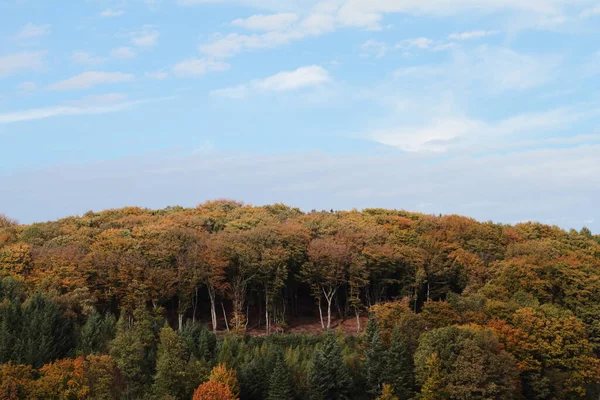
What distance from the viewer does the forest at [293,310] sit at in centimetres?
4741

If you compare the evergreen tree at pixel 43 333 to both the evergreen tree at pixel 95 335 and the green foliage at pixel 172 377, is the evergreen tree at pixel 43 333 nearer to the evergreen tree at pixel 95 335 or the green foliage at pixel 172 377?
the evergreen tree at pixel 95 335

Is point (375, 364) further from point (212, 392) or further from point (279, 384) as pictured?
point (212, 392)

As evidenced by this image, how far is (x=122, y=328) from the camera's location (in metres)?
51.1

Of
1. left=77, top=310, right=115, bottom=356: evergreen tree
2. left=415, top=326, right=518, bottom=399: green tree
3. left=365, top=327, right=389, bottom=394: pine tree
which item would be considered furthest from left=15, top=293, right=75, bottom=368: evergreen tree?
left=415, top=326, right=518, bottom=399: green tree

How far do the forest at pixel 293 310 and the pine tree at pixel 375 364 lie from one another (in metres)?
0.09

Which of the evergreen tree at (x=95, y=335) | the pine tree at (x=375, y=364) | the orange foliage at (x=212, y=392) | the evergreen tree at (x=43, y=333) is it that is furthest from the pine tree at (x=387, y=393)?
the evergreen tree at (x=43, y=333)

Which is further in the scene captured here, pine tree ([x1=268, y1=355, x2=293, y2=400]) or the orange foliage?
pine tree ([x1=268, y1=355, x2=293, y2=400])

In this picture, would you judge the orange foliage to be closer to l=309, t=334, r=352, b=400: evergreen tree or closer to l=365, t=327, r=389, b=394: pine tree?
l=309, t=334, r=352, b=400: evergreen tree

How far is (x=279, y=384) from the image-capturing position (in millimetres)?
46906

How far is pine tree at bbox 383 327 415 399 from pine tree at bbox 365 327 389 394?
1.48ft

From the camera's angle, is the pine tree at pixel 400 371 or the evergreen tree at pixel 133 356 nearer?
the evergreen tree at pixel 133 356

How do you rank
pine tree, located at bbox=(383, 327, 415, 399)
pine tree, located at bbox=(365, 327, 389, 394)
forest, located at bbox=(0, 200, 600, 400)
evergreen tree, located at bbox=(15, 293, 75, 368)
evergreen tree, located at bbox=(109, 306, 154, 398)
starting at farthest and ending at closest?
1. evergreen tree, located at bbox=(15, 293, 75, 368)
2. pine tree, located at bbox=(365, 327, 389, 394)
3. pine tree, located at bbox=(383, 327, 415, 399)
4. evergreen tree, located at bbox=(109, 306, 154, 398)
5. forest, located at bbox=(0, 200, 600, 400)

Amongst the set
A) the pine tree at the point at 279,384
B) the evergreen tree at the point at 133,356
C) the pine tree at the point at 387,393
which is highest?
the evergreen tree at the point at 133,356

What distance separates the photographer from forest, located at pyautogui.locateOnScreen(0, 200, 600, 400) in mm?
47406
